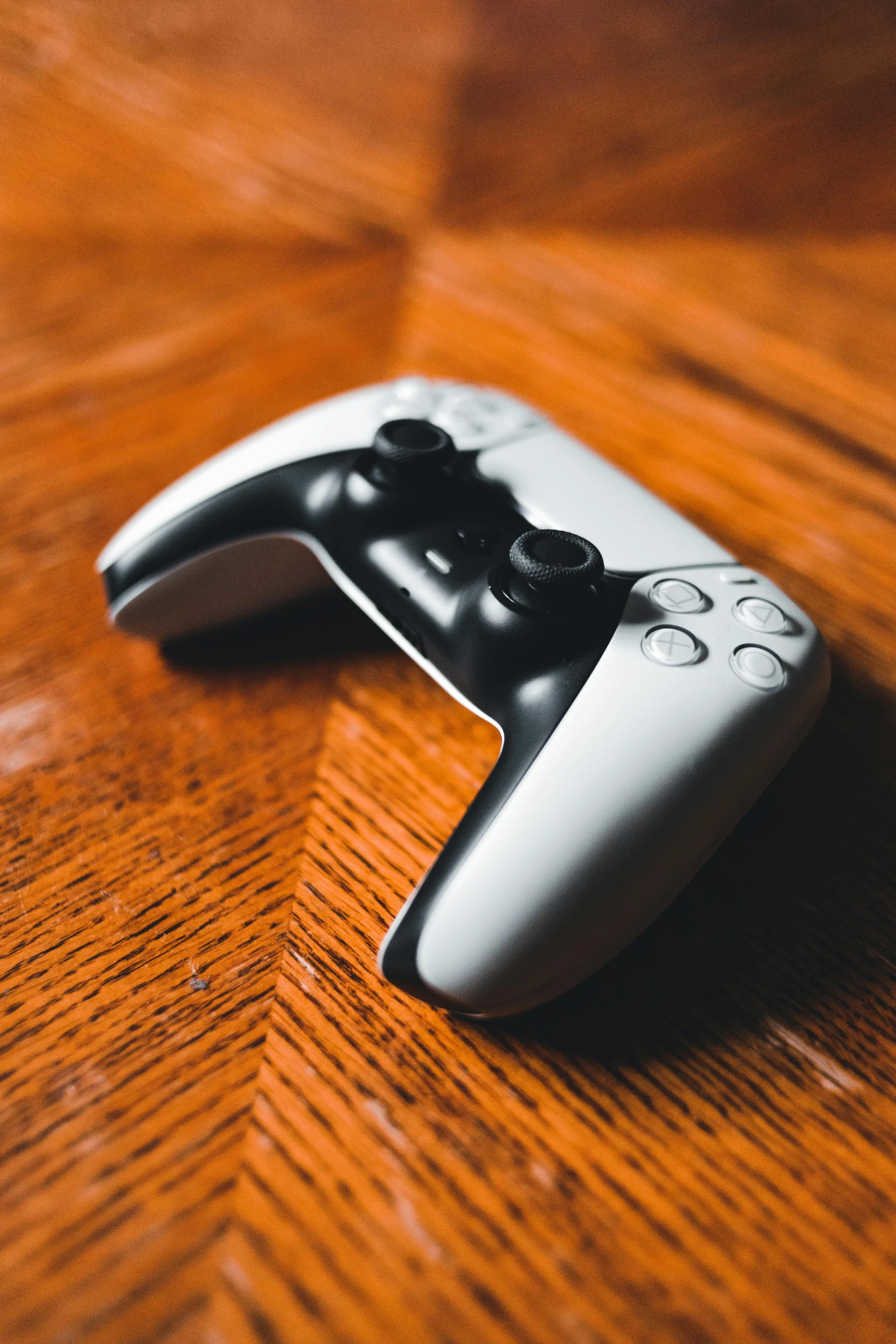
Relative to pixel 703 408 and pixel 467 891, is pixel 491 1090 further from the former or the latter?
pixel 703 408

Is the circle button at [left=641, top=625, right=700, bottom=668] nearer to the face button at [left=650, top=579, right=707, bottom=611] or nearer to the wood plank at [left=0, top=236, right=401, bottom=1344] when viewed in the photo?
the face button at [left=650, top=579, right=707, bottom=611]

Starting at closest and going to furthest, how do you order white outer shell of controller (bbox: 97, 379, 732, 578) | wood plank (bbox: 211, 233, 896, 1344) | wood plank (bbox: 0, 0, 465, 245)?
wood plank (bbox: 211, 233, 896, 1344) → white outer shell of controller (bbox: 97, 379, 732, 578) → wood plank (bbox: 0, 0, 465, 245)

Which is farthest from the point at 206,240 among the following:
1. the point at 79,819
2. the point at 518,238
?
the point at 79,819

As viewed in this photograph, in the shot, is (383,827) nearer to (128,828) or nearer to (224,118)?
(128,828)

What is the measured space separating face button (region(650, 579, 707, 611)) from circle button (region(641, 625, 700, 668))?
0.04 ft

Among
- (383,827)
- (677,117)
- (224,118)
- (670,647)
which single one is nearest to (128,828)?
(383,827)

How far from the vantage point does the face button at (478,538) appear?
0.34 meters

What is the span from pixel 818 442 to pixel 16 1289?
502 mm

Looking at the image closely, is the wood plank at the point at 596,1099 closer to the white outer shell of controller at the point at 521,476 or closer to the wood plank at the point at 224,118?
the white outer shell of controller at the point at 521,476

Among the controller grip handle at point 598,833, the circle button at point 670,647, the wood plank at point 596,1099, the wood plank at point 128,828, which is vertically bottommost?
the wood plank at point 128,828

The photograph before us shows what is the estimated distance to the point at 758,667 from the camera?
12.2 inches

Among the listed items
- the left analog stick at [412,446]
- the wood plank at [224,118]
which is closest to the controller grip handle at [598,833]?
the left analog stick at [412,446]

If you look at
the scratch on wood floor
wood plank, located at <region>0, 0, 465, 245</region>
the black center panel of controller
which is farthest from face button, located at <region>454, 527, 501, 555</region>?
wood plank, located at <region>0, 0, 465, 245</region>

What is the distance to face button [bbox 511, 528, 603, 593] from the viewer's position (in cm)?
31
